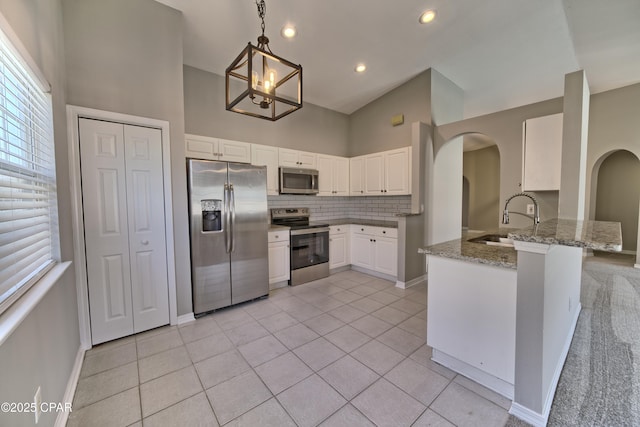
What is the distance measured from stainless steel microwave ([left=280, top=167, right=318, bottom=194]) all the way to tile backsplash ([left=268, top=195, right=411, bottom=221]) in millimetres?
352

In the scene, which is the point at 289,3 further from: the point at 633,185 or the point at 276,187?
the point at 633,185

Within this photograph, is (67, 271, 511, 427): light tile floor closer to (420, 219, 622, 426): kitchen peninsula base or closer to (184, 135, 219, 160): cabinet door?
(420, 219, 622, 426): kitchen peninsula base

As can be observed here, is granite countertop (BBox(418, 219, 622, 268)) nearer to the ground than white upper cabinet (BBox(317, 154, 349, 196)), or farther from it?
nearer to the ground

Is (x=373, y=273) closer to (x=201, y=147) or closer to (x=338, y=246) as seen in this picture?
(x=338, y=246)

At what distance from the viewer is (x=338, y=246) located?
14.4ft

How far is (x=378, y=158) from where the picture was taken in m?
4.36

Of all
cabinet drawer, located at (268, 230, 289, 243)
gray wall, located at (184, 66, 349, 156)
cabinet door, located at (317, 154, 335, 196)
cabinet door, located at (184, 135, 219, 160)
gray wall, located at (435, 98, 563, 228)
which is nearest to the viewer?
gray wall, located at (435, 98, 563, 228)

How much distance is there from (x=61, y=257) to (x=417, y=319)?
10.6ft

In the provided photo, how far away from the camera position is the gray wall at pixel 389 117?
13.0 feet

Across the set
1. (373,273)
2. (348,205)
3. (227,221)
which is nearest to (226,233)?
(227,221)

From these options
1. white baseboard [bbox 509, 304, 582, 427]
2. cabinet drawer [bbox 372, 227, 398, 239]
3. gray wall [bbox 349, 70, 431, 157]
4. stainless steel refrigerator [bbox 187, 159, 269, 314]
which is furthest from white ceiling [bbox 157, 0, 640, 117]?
white baseboard [bbox 509, 304, 582, 427]

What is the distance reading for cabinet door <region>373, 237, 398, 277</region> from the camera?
386 cm

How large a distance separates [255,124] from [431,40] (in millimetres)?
2699

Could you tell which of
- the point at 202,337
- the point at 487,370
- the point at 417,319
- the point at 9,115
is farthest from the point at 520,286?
the point at 9,115
